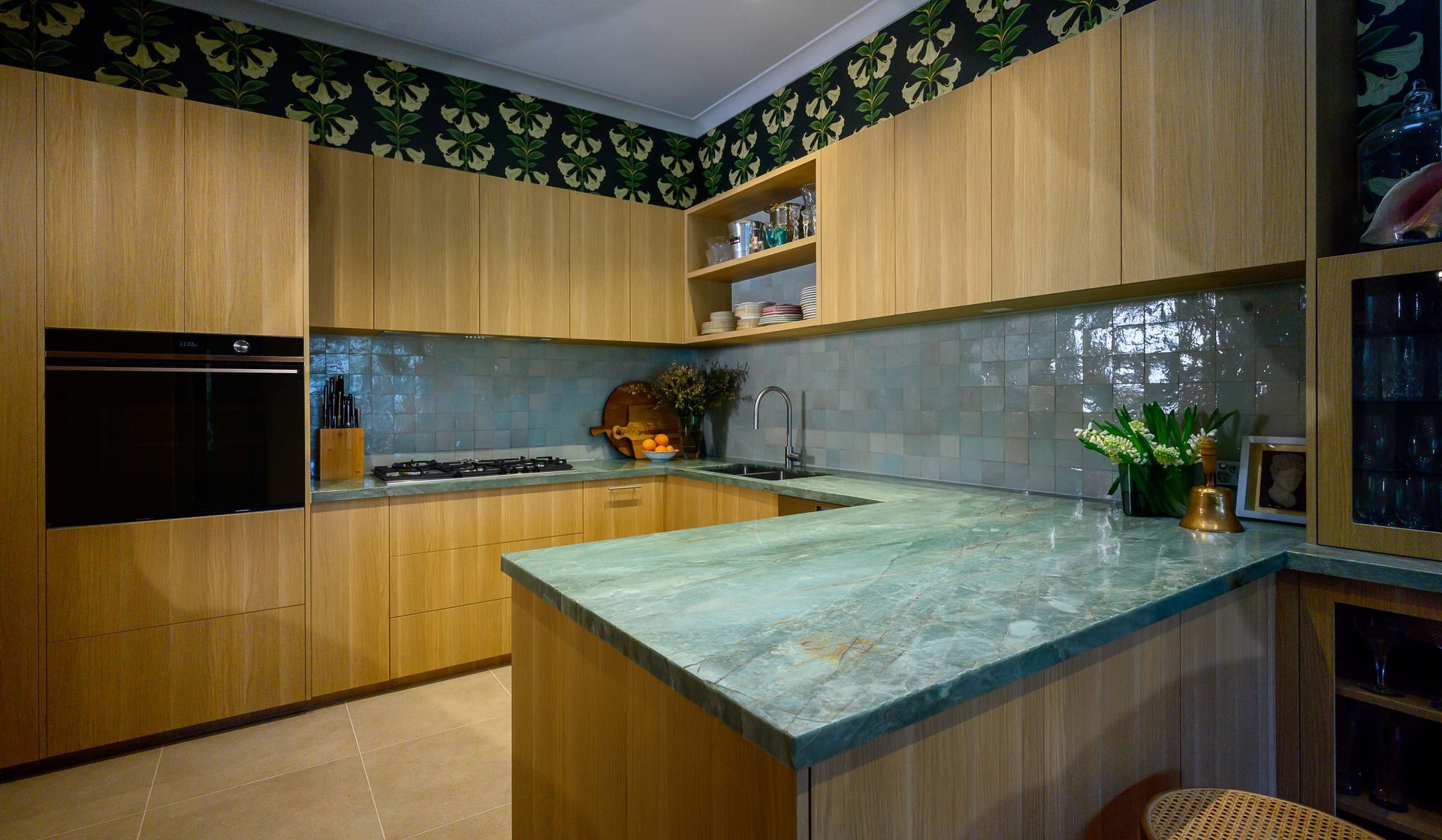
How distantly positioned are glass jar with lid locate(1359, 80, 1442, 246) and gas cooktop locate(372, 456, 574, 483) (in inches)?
119

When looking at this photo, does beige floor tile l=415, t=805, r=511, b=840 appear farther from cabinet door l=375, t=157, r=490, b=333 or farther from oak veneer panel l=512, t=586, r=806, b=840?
cabinet door l=375, t=157, r=490, b=333

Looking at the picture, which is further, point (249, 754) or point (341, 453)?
point (341, 453)

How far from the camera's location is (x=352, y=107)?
→ 3.23 m

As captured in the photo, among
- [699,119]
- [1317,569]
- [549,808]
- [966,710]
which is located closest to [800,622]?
[966,710]

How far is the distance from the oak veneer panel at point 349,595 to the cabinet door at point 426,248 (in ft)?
2.87

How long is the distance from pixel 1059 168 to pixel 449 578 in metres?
2.85

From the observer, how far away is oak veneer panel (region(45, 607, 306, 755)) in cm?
227

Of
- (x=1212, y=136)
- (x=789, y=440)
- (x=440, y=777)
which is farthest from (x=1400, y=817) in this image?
(x=440, y=777)

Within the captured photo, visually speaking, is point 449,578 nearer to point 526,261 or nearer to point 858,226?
point 526,261

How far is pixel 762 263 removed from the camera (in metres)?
3.50

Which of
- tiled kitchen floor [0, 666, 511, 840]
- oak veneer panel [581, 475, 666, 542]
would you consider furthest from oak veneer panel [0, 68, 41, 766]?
oak veneer panel [581, 475, 666, 542]

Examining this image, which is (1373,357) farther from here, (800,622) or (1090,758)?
(800,622)

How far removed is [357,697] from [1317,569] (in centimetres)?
325

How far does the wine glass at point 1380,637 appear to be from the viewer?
1.45 meters
